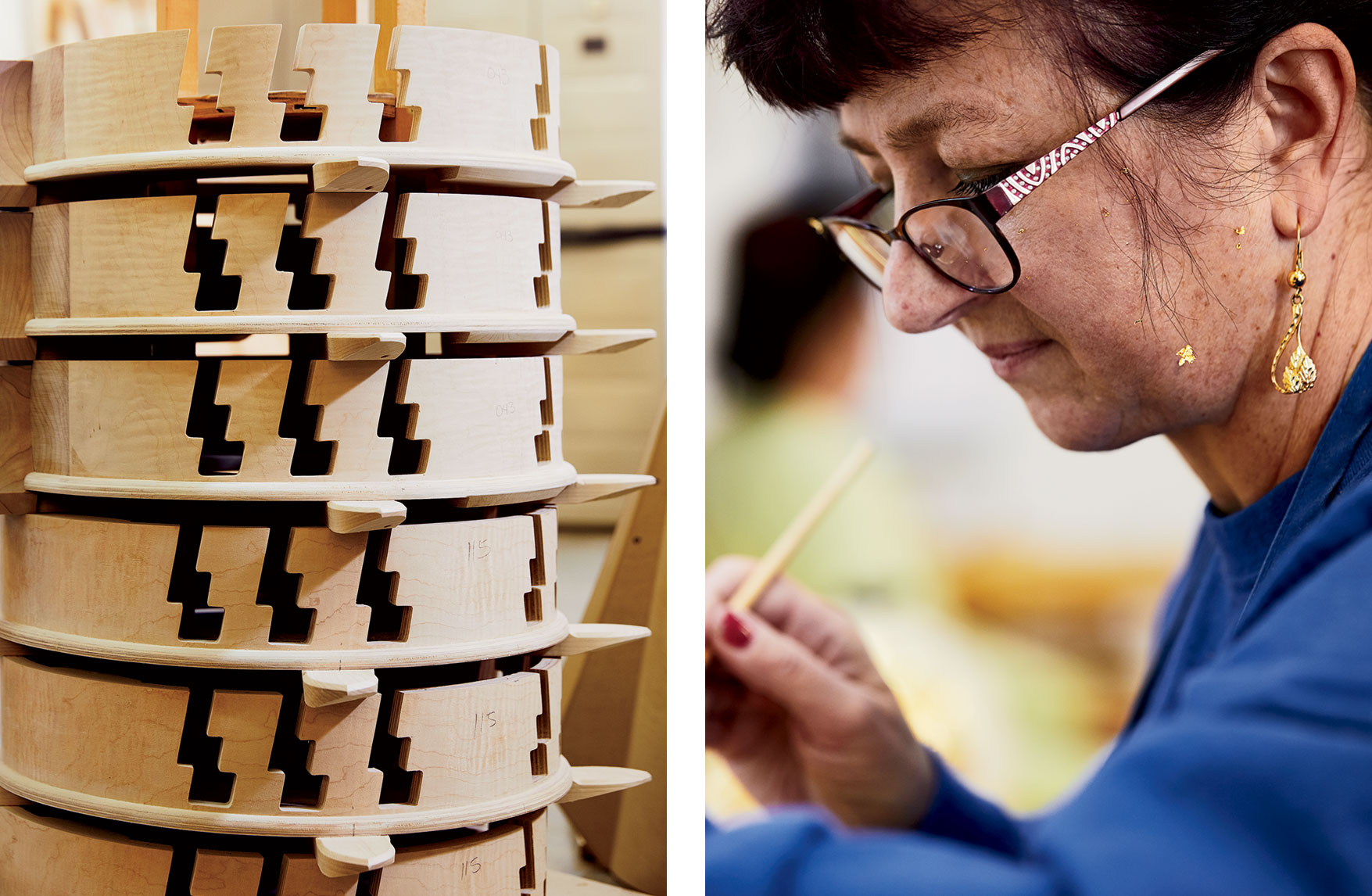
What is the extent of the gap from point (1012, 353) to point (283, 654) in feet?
3.51

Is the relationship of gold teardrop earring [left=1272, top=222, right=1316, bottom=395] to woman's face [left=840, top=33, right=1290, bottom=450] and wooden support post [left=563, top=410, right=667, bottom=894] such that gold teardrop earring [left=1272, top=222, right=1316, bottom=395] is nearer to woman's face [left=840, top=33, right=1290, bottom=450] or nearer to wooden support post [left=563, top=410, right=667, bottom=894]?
woman's face [left=840, top=33, right=1290, bottom=450]

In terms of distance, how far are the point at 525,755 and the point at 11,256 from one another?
3.54 ft

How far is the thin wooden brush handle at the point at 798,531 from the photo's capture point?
1.85 m

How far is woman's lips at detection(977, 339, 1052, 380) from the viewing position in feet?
5.53

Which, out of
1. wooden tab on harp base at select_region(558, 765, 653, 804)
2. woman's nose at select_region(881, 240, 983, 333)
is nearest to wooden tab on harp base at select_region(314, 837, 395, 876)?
wooden tab on harp base at select_region(558, 765, 653, 804)

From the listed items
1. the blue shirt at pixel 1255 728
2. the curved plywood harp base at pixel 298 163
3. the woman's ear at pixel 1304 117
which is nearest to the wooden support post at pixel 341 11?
the curved plywood harp base at pixel 298 163

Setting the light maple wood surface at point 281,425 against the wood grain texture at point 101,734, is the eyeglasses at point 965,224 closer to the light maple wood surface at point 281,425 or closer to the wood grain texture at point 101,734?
the light maple wood surface at point 281,425

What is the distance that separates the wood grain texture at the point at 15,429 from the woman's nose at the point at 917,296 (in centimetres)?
130

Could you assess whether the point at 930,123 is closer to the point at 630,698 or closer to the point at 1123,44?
the point at 1123,44

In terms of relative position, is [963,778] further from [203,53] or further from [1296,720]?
[203,53]

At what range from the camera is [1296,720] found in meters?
1.45

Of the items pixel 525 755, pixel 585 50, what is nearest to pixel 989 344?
pixel 525 755

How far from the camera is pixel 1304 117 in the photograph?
1.51 meters

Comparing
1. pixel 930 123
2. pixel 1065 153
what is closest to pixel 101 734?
pixel 930 123
